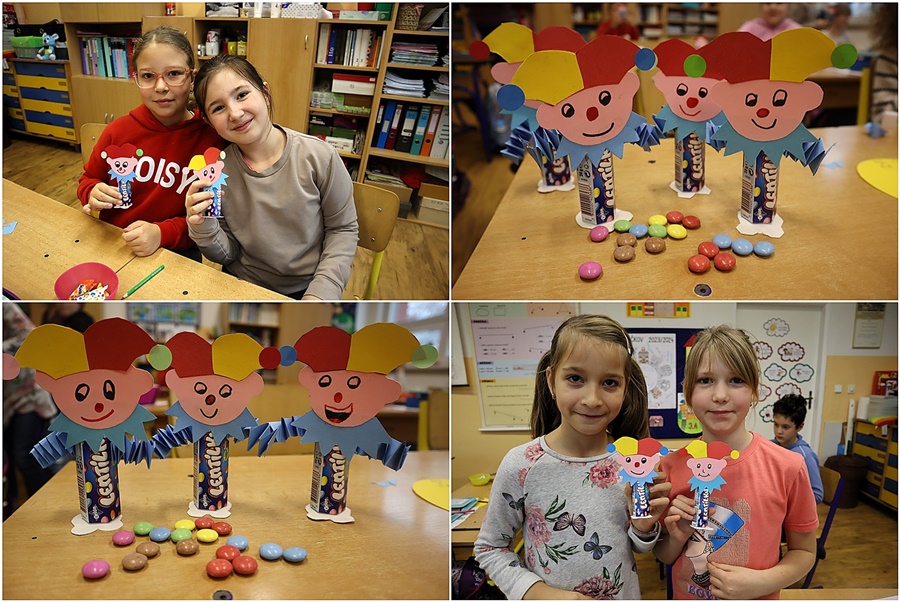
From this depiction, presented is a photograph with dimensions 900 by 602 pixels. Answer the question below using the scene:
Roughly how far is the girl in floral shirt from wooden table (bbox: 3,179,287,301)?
66 cm

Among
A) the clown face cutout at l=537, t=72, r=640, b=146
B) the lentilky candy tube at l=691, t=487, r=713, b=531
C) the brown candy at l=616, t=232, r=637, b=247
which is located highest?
the clown face cutout at l=537, t=72, r=640, b=146

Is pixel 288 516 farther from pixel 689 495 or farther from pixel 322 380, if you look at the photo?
pixel 689 495

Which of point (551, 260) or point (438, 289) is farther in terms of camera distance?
point (438, 289)

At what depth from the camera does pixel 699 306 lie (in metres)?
1.49

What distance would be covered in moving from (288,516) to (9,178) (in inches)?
44.0

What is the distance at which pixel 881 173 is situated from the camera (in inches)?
79.8

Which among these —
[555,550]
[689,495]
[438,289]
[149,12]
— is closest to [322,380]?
[438,289]

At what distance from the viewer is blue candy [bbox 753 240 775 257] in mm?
1614

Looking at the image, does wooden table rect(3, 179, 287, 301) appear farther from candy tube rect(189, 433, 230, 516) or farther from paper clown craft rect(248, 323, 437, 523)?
candy tube rect(189, 433, 230, 516)

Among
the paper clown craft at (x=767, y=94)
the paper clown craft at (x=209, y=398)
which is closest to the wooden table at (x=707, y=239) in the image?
the paper clown craft at (x=767, y=94)

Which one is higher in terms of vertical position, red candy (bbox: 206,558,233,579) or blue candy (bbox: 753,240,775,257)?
blue candy (bbox: 753,240,775,257)

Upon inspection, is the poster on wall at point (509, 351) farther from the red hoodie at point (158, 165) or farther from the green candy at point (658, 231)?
the red hoodie at point (158, 165)

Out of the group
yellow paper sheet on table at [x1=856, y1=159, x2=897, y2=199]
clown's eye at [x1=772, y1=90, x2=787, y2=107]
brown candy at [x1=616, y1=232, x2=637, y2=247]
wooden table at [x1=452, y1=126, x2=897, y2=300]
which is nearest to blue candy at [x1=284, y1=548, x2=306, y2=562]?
wooden table at [x1=452, y1=126, x2=897, y2=300]

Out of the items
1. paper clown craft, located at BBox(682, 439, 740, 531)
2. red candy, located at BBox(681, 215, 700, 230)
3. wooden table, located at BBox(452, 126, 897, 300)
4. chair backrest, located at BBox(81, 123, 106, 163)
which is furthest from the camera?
red candy, located at BBox(681, 215, 700, 230)
